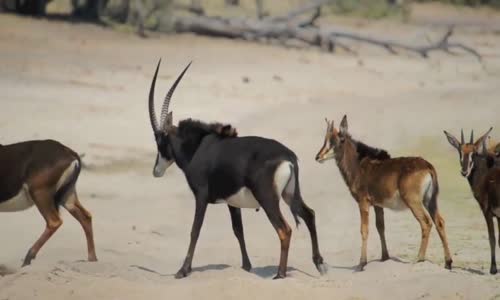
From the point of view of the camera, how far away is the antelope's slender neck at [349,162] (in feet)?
40.9

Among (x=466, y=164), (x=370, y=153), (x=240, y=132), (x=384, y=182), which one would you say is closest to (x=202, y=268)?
(x=384, y=182)

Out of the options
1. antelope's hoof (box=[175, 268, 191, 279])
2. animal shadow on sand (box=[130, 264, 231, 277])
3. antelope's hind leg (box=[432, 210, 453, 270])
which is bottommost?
animal shadow on sand (box=[130, 264, 231, 277])

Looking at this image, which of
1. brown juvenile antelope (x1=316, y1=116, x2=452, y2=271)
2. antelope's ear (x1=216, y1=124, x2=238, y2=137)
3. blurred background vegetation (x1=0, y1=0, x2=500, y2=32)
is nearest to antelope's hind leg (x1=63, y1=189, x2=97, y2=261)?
antelope's ear (x1=216, y1=124, x2=238, y2=137)

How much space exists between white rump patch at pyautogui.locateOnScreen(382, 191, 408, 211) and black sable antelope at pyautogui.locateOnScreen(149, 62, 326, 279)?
0.79 m

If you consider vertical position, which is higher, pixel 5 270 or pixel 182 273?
pixel 182 273

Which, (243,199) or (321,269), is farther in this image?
(321,269)

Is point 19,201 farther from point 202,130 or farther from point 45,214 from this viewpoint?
point 202,130

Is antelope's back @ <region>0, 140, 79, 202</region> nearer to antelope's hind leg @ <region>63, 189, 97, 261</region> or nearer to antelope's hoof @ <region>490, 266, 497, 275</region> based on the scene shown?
antelope's hind leg @ <region>63, 189, 97, 261</region>

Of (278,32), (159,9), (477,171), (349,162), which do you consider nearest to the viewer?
(477,171)

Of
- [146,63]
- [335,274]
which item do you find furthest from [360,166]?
[146,63]

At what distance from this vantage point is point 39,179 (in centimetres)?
1153

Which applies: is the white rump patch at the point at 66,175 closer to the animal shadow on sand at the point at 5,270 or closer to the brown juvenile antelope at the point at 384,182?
the animal shadow on sand at the point at 5,270

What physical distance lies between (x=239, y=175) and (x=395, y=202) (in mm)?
1515

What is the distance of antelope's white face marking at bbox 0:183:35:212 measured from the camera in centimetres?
Result: 1164
